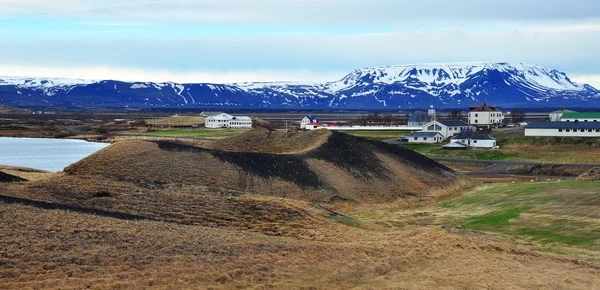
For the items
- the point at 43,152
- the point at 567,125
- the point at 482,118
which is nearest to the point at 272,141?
the point at 43,152

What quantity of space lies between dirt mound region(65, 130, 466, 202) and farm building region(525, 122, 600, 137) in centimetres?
3723

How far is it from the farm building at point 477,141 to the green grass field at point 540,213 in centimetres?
3842

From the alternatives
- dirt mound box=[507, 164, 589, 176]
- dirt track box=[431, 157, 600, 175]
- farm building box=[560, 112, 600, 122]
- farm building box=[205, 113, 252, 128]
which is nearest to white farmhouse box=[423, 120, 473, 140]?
farm building box=[560, 112, 600, 122]

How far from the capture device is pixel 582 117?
94.3m

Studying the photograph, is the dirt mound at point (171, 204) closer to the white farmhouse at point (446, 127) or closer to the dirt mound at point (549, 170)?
the dirt mound at point (549, 170)

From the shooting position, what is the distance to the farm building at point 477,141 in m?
78.2

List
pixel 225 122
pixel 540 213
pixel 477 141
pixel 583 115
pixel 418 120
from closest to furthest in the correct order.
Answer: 1. pixel 540 213
2. pixel 477 141
3. pixel 583 115
4. pixel 418 120
5. pixel 225 122

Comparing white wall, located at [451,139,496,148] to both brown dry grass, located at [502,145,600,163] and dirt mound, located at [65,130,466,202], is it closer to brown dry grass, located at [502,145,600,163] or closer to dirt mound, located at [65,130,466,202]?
brown dry grass, located at [502,145,600,163]

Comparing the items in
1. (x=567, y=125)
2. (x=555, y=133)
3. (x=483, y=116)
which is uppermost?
(x=483, y=116)

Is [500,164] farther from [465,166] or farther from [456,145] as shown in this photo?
[456,145]

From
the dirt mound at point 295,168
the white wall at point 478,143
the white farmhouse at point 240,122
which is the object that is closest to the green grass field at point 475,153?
the white wall at point 478,143

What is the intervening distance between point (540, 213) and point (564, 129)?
2069 inches

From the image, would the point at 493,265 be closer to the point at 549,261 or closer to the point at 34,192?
the point at 549,261

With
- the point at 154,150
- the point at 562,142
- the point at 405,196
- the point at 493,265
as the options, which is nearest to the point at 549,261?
the point at 493,265
